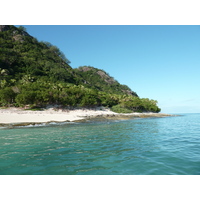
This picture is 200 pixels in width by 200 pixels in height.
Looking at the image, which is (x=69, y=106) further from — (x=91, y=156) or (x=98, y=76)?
(x=98, y=76)

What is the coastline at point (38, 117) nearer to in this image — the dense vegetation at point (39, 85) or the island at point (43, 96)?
the island at point (43, 96)

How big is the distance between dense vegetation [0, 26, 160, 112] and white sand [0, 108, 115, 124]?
3967 millimetres

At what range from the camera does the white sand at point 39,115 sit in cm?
3331

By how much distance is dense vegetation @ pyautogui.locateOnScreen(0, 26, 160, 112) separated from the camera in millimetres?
46938

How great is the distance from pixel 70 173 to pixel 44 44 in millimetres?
159225

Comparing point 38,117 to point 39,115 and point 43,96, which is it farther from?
point 43,96

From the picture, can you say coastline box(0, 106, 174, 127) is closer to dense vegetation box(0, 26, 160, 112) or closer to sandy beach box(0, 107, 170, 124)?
sandy beach box(0, 107, 170, 124)

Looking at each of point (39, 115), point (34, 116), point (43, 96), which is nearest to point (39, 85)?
point (43, 96)

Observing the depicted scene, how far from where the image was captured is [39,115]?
39.2 meters

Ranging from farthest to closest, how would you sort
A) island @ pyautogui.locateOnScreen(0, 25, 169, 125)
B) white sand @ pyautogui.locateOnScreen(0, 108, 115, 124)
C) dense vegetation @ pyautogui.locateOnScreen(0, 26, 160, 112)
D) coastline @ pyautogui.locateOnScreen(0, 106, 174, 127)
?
dense vegetation @ pyautogui.locateOnScreen(0, 26, 160, 112), island @ pyautogui.locateOnScreen(0, 25, 169, 125), white sand @ pyautogui.locateOnScreen(0, 108, 115, 124), coastline @ pyautogui.locateOnScreen(0, 106, 174, 127)

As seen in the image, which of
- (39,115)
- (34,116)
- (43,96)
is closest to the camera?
(34,116)

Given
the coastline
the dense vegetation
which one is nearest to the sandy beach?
the coastline

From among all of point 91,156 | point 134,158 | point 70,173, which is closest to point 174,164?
point 134,158

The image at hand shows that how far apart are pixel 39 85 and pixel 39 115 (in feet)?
65.4
